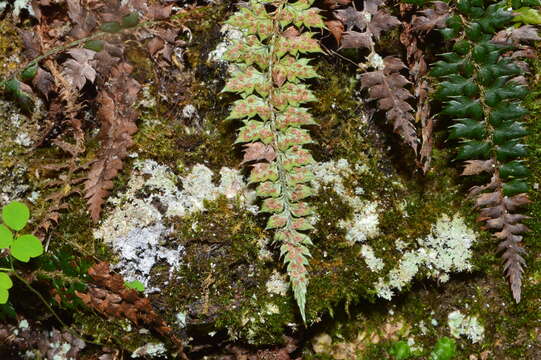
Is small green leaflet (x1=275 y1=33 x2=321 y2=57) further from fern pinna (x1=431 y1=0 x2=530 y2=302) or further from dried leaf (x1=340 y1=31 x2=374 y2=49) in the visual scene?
fern pinna (x1=431 y1=0 x2=530 y2=302)

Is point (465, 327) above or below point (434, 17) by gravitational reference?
below

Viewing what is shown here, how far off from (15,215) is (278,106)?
4.77 ft

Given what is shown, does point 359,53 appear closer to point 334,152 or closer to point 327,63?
point 327,63

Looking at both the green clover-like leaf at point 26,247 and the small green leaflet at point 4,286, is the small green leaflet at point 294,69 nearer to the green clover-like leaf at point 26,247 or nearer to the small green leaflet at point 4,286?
the green clover-like leaf at point 26,247

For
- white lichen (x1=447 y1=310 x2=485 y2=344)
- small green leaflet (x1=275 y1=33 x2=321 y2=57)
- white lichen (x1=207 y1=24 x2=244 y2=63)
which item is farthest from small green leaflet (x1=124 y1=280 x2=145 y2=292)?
white lichen (x1=447 y1=310 x2=485 y2=344)

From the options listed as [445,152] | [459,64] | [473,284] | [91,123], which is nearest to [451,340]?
[473,284]

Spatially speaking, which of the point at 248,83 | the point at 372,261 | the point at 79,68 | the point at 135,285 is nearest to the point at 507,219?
the point at 372,261

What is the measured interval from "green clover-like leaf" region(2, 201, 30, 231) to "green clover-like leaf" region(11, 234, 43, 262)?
0.06 metres

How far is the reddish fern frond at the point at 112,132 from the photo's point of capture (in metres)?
2.71

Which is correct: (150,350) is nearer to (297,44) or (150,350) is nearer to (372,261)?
(372,261)

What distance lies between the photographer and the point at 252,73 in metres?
2.61

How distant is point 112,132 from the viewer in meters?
2.78

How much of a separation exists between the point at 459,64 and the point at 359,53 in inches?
21.4

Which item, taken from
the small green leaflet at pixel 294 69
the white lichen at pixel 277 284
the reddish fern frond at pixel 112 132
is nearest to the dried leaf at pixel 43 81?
the reddish fern frond at pixel 112 132
